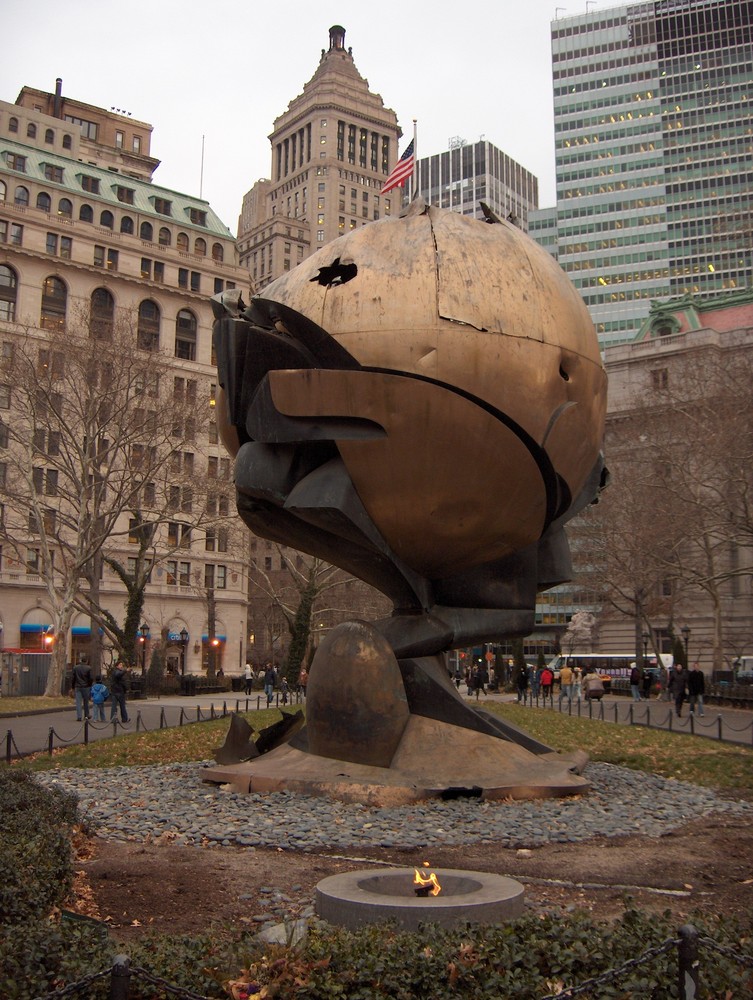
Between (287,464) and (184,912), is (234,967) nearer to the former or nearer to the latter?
(184,912)

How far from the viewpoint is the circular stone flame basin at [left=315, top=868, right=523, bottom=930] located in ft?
16.8

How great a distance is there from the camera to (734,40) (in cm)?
11762

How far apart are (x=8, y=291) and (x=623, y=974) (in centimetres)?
6909

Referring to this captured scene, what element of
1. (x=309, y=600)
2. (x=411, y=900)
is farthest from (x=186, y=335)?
(x=411, y=900)

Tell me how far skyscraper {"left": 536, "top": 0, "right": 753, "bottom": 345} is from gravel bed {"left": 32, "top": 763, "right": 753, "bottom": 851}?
4227 inches

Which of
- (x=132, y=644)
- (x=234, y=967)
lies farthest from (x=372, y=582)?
(x=132, y=644)

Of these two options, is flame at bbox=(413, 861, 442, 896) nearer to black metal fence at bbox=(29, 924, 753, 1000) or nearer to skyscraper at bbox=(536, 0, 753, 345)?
black metal fence at bbox=(29, 924, 753, 1000)

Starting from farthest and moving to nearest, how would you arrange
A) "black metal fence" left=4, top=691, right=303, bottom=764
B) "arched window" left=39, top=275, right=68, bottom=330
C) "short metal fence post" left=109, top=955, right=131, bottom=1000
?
1. "arched window" left=39, top=275, right=68, bottom=330
2. "black metal fence" left=4, top=691, right=303, bottom=764
3. "short metal fence post" left=109, top=955, right=131, bottom=1000

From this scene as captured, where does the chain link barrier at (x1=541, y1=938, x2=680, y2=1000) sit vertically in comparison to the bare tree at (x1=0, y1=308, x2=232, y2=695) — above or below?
below

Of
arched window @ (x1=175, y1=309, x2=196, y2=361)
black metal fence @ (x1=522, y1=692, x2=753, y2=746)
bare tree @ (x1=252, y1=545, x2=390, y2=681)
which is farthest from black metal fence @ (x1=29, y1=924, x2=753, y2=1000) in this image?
arched window @ (x1=175, y1=309, x2=196, y2=361)

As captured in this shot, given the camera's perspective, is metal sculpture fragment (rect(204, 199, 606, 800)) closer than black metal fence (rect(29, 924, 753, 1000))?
No

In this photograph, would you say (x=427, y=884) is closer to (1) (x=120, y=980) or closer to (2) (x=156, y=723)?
(1) (x=120, y=980)

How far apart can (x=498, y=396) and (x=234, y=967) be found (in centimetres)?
726

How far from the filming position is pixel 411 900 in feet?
17.5
